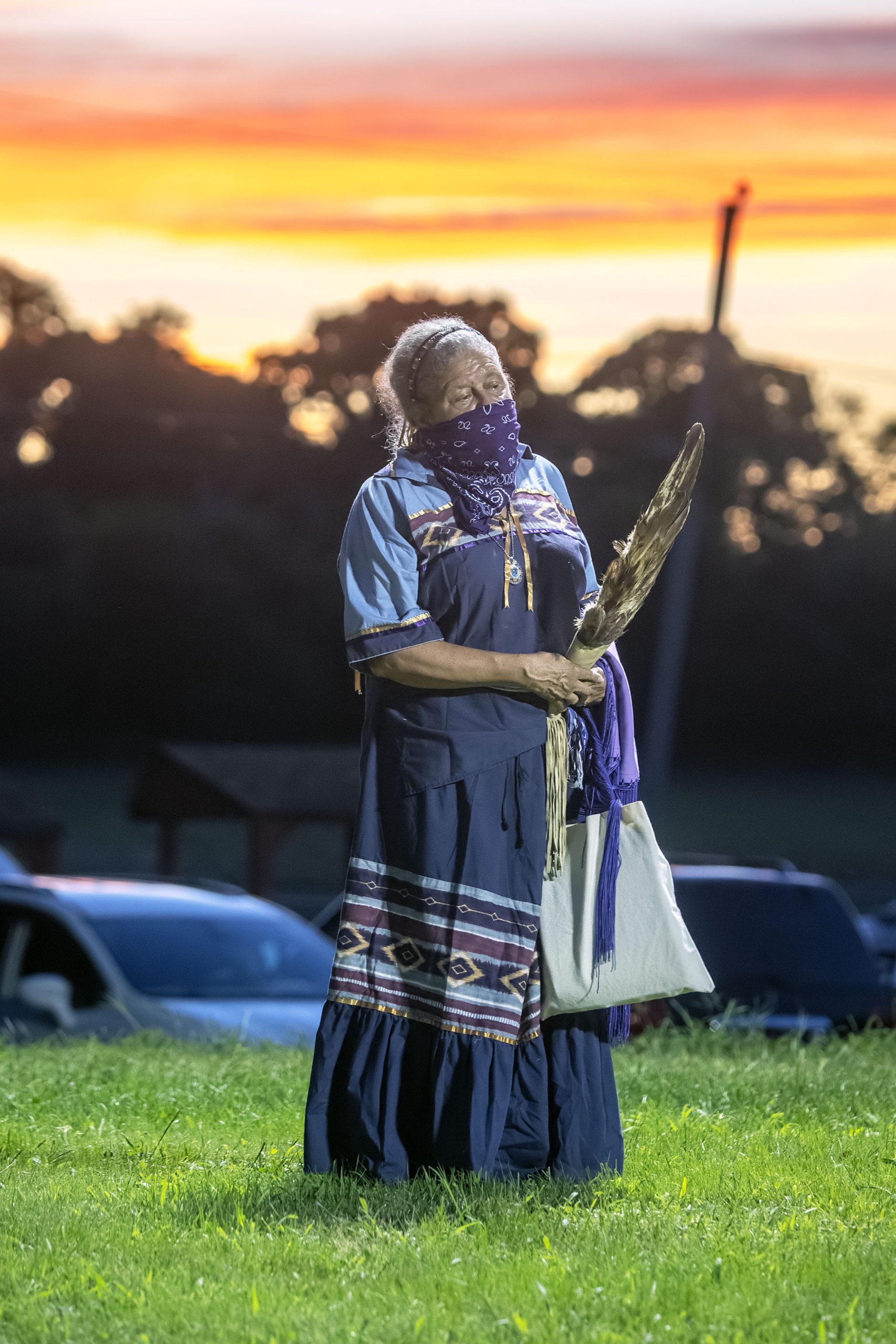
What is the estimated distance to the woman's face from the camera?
14.9ft

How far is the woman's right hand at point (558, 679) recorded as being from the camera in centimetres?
441

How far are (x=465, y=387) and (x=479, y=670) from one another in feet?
2.42

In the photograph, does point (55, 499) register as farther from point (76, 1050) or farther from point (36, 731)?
point (76, 1050)

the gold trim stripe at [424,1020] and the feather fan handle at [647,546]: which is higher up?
the feather fan handle at [647,546]

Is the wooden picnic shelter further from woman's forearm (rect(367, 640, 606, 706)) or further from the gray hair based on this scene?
woman's forearm (rect(367, 640, 606, 706))

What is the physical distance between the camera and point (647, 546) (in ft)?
14.2

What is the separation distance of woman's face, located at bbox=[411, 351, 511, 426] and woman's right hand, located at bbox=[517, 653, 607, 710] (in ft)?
2.13

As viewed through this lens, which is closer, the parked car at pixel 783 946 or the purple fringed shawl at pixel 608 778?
the purple fringed shawl at pixel 608 778

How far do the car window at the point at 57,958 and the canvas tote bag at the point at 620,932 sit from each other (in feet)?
18.4

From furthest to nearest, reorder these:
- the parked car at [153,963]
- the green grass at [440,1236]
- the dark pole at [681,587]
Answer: the dark pole at [681,587] < the parked car at [153,963] < the green grass at [440,1236]

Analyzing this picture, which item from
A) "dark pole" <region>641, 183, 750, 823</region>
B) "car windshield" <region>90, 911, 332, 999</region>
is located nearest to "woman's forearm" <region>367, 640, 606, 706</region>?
"car windshield" <region>90, 911, 332, 999</region>

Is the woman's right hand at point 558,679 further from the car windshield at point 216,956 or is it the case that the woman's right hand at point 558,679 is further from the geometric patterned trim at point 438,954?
the car windshield at point 216,956

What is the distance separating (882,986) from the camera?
11.2 m

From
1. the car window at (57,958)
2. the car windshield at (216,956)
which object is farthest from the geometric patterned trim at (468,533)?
the car window at (57,958)
